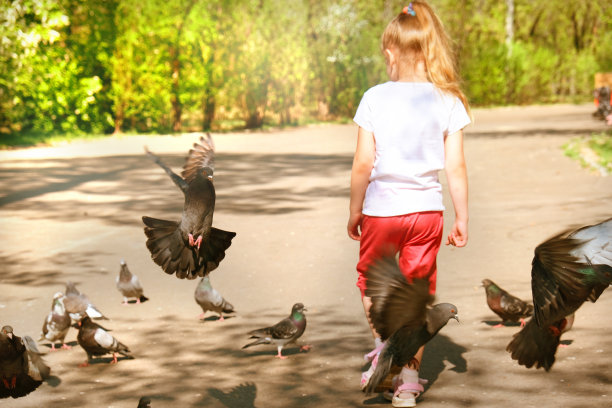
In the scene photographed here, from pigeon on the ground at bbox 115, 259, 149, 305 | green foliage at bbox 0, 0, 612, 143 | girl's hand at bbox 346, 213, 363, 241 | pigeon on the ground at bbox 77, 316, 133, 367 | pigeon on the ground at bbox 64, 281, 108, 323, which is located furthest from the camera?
green foliage at bbox 0, 0, 612, 143

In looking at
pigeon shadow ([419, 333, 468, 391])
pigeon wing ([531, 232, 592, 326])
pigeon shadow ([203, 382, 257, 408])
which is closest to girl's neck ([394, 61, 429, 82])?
pigeon wing ([531, 232, 592, 326])

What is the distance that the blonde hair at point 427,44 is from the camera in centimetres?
452

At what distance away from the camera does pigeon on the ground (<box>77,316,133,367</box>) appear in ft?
18.9

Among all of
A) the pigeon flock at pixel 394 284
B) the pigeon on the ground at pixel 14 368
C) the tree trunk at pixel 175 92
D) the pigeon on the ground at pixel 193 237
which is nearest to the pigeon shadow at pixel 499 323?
the pigeon flock at pixel 394 284

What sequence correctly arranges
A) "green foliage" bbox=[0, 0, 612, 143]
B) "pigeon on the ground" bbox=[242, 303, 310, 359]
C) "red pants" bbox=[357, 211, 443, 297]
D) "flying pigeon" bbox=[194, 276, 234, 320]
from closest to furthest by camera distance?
"red pants" bbox=[357, 211, 443, 297] < "pigeon on the ground" bbox=[242, 303, 310, 359] < "flying pigeon" bbox=[194, 276, 234, 320] < "green foliage" bbox=[0, 0, 612, 143]

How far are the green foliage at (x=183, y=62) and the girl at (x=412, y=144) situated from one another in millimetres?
16782

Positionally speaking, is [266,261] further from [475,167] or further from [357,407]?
[475,167]

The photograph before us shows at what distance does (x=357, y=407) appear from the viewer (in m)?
4.82

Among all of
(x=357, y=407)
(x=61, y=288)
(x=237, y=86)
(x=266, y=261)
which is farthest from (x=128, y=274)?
(x=237, y=86)

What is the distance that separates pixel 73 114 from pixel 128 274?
21.7 metres

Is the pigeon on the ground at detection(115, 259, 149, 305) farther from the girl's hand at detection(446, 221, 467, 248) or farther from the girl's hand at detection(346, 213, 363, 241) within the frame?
the girl's hand at detection(446, 221, 467, 248)

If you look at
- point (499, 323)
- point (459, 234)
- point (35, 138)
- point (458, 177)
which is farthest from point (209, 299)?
point (35, 138)

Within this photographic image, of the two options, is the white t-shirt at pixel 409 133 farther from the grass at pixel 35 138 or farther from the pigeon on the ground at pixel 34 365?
the grass at pixel 35 138

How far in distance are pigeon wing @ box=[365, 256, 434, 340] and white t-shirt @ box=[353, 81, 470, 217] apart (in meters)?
0.68
